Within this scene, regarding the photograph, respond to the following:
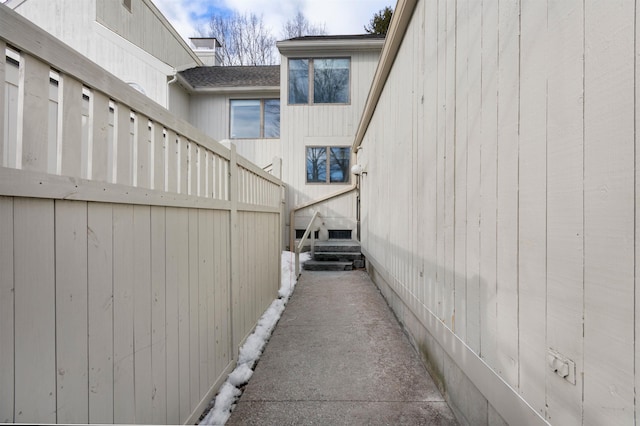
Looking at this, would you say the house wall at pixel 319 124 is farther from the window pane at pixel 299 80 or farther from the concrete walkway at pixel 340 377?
the concrete walkway at pixel 340 377

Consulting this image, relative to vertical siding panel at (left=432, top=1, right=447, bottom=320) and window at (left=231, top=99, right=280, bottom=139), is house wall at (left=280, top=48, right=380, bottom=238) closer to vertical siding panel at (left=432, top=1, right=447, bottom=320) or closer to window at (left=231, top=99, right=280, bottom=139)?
window at (left=231, top=99, right=280, bottom=139)

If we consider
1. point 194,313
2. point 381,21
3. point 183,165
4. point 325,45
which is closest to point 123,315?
point 194,313

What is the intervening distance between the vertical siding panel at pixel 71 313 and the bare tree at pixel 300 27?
17.2 metres

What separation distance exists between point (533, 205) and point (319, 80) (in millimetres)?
8375

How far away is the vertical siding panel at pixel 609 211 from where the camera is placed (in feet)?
2.63

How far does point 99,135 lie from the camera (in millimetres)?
1095

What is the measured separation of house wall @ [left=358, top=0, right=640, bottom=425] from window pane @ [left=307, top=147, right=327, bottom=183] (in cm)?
627

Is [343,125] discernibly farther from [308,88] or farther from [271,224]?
[271,224]

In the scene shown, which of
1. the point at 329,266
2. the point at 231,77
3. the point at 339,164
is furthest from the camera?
the point at 231,77

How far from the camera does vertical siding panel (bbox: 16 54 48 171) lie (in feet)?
2.68

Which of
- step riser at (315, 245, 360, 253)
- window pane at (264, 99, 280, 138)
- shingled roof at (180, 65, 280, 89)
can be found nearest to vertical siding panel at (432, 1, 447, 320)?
step riser at (315, 245, 360, 253)

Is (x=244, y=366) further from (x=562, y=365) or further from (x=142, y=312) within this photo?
(x=562, y=365)

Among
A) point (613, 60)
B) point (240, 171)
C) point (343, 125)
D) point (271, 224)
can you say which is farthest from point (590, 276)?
point (343, 125)

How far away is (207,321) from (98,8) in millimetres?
10138
